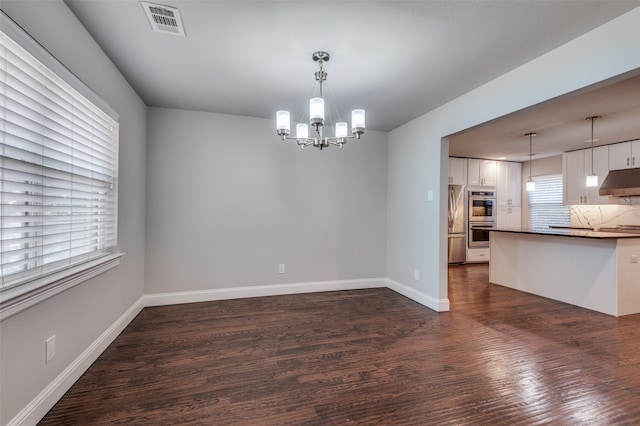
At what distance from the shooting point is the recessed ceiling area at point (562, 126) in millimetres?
3086

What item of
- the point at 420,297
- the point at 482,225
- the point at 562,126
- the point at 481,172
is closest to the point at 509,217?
the point at 482,225

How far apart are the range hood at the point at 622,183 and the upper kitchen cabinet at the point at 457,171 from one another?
2262 mm

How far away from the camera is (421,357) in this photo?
2.42 meters

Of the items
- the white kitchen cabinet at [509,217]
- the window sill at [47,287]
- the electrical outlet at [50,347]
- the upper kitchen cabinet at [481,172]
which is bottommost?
the electrical outlet at [50,347]

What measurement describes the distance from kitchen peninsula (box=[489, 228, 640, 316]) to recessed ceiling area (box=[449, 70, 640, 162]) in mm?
1532

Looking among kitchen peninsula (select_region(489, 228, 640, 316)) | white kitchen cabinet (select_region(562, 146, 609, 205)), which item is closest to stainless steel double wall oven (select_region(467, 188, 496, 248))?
white kitchen cabinet (select_region(562, 146, 609, 205))

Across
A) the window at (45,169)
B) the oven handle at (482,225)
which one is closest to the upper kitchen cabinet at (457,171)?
the oven handle at (482,225)

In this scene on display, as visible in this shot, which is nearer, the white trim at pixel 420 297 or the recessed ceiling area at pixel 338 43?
the recessed ceiling area at pixel 338 43

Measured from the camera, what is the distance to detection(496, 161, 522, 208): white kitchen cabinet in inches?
271

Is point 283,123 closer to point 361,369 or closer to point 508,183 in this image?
point 361,369

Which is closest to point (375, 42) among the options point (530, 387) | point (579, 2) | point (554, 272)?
point (579, 2)

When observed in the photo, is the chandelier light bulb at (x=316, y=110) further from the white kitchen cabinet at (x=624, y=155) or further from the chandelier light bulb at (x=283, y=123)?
the white kitchen cabinet at (x=624, y=155)

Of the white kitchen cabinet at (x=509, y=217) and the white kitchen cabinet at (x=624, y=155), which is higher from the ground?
the white kitchen cabinet at (x=624, y=155)

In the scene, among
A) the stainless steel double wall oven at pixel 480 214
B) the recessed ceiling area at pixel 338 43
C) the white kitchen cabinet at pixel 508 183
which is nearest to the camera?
the recessed ceiling area at pixel 338 43
